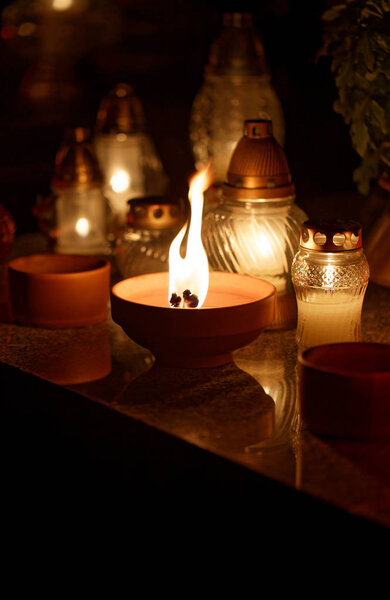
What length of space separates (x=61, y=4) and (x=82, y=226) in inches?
25.4

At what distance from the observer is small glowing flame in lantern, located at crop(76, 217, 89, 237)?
1556mm

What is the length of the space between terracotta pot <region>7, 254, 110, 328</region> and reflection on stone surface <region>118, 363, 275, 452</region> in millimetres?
186

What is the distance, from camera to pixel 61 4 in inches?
76.0

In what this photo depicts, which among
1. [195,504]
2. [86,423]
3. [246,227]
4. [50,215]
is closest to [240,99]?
[50,215]

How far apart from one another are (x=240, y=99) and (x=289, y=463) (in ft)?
3.49

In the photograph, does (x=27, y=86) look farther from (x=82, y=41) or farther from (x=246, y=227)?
(x=246, y=227)

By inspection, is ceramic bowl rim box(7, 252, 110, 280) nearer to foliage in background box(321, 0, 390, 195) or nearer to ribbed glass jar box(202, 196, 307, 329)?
ribbed glass jar box(202, 196, 307, 329)

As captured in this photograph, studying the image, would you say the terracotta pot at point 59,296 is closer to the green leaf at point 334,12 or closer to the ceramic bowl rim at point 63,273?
the ceramic bowl rim at point 63,273

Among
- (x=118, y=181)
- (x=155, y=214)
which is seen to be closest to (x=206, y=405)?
(x=155, y=214)

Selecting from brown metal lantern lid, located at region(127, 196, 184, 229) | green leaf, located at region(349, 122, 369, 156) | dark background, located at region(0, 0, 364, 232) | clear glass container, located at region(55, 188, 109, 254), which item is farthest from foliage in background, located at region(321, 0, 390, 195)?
dark background, located at region(0, 0, 364, 232)

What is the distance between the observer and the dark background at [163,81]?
195cm

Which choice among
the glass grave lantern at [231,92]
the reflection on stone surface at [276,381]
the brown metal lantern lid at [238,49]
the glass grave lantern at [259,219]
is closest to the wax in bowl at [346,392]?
the reflection on stone surface at [276,381]

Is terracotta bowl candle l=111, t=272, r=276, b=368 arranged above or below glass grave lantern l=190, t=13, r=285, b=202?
below

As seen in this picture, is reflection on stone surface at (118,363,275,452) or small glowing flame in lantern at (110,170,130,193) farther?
small glowing flame in lantern at (110,170,130,193)
